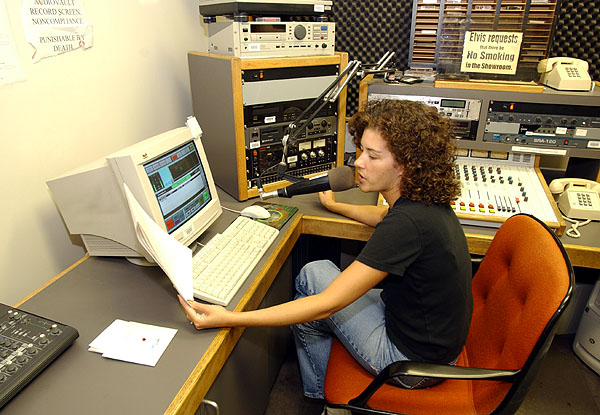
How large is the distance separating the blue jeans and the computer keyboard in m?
0.22

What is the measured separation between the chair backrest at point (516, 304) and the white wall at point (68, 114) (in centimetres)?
130

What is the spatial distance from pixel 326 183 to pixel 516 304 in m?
0.74

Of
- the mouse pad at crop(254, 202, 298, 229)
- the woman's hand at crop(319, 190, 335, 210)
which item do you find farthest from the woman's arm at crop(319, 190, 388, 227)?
the mouse pad at crop(254, 202, 298, 229)

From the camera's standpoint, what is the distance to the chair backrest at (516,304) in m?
0.92

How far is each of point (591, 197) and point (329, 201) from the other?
983mm

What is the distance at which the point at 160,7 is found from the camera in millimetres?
1729

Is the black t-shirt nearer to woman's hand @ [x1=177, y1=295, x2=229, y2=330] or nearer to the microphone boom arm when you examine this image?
woman's hand @ [x1=177, y1=295, x2=229, y2=330]

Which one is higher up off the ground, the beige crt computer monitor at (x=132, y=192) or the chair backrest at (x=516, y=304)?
the beige crt computer monitor at (x=132, y=192)

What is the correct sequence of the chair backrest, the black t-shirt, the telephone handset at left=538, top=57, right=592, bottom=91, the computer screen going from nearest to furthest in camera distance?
1. the chair backrest
2. the black t-shirt
3. the computer screen
4. the telephone handset at left=538, top=57, right=592, bottom=91

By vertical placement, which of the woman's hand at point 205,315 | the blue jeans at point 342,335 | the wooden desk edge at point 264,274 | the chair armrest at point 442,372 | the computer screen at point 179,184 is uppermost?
the computer screen at point 179,184

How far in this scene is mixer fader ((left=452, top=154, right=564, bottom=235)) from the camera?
147 cm

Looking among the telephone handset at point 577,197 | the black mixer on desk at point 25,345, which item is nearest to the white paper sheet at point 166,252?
the black mixer on desk at point 25,345

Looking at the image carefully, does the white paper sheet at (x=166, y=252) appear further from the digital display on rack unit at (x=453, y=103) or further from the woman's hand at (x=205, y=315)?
the digital display on rack unit at (x=453, y=103)

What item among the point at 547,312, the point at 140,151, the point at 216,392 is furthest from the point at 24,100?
Answer: the point at 547,312
